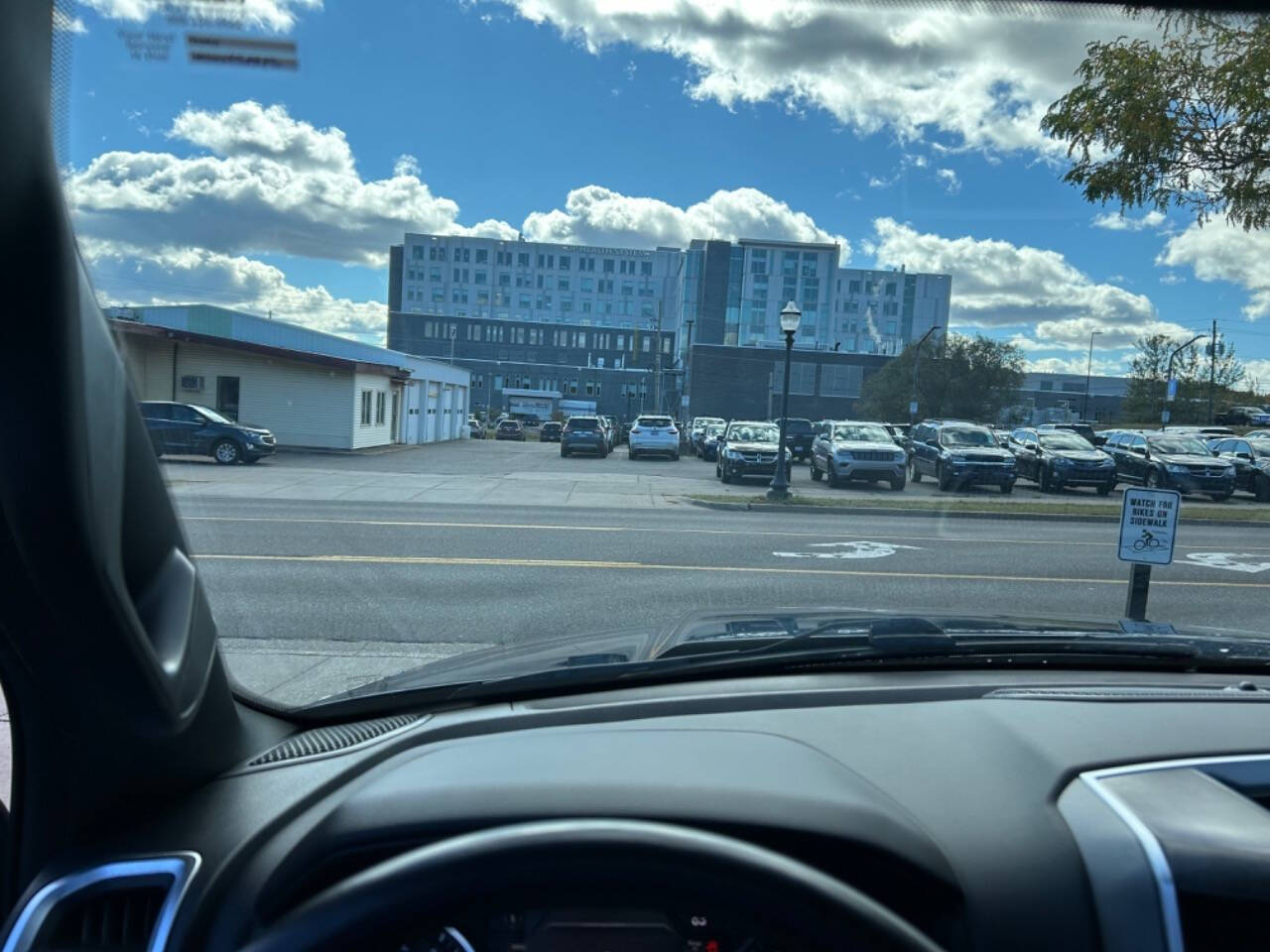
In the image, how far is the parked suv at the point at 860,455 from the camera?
17125 millimetres

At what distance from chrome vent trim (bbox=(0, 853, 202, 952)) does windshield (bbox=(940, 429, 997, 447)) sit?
40.0 ft

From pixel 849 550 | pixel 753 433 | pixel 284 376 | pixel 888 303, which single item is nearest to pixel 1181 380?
pixel 888 303

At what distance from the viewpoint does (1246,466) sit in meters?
14.1

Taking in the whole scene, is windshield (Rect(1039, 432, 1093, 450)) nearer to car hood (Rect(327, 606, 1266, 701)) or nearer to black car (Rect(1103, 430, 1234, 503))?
black car (Rect(1103, 430, 1234, 503))

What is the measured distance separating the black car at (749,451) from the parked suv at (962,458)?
5145 millimetres

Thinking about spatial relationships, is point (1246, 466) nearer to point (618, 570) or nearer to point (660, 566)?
point (660, 566)

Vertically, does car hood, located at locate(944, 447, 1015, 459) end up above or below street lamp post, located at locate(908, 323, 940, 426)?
below

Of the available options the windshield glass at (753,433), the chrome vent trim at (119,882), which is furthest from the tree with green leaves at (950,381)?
the windshield glass at (753,433)

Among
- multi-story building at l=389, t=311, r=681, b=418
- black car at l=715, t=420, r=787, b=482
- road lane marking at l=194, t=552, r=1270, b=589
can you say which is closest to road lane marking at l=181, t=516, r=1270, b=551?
road lane marking at l=194, t=552, r=1270, b=589

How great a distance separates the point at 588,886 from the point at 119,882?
97cm

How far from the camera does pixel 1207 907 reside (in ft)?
6.42

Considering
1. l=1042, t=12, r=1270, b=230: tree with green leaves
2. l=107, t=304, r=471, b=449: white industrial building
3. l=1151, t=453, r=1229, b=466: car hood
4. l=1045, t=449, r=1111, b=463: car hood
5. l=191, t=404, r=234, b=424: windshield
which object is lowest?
l=1045, t=449, r=1111, b=463: car hood

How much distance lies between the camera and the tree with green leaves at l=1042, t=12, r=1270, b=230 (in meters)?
3.56

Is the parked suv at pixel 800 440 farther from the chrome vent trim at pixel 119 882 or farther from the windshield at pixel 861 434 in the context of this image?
the chrome vent trim at pixel 119 882
